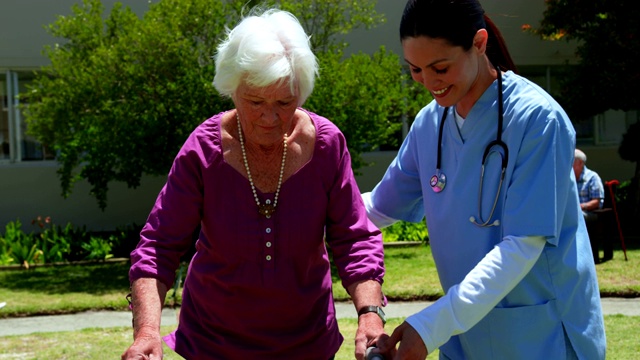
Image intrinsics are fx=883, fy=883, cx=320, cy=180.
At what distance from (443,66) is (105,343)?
5.46 m

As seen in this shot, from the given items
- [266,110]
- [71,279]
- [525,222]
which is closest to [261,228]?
[266,110]

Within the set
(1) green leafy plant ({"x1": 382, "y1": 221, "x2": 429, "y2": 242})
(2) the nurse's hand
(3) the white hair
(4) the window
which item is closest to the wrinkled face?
(3) the white hair

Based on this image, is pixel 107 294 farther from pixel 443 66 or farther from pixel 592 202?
pixel 443 66

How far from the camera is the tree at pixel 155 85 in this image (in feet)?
34.9

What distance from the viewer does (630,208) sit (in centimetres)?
1531

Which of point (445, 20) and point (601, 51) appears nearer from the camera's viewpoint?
point (445, 20)

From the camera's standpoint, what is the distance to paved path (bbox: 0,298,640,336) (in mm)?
8414

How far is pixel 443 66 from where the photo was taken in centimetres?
266

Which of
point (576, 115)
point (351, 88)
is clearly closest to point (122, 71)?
point (351, 88)

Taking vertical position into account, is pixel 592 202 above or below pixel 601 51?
below

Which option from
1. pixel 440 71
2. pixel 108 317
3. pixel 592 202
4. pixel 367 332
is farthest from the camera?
pixel 592 202

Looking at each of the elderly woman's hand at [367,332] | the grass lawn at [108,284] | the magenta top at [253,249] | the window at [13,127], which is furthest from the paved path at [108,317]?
the window at [13,127]

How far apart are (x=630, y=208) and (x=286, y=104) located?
13578 mm

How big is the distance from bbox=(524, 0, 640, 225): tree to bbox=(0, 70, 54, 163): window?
8810mm
